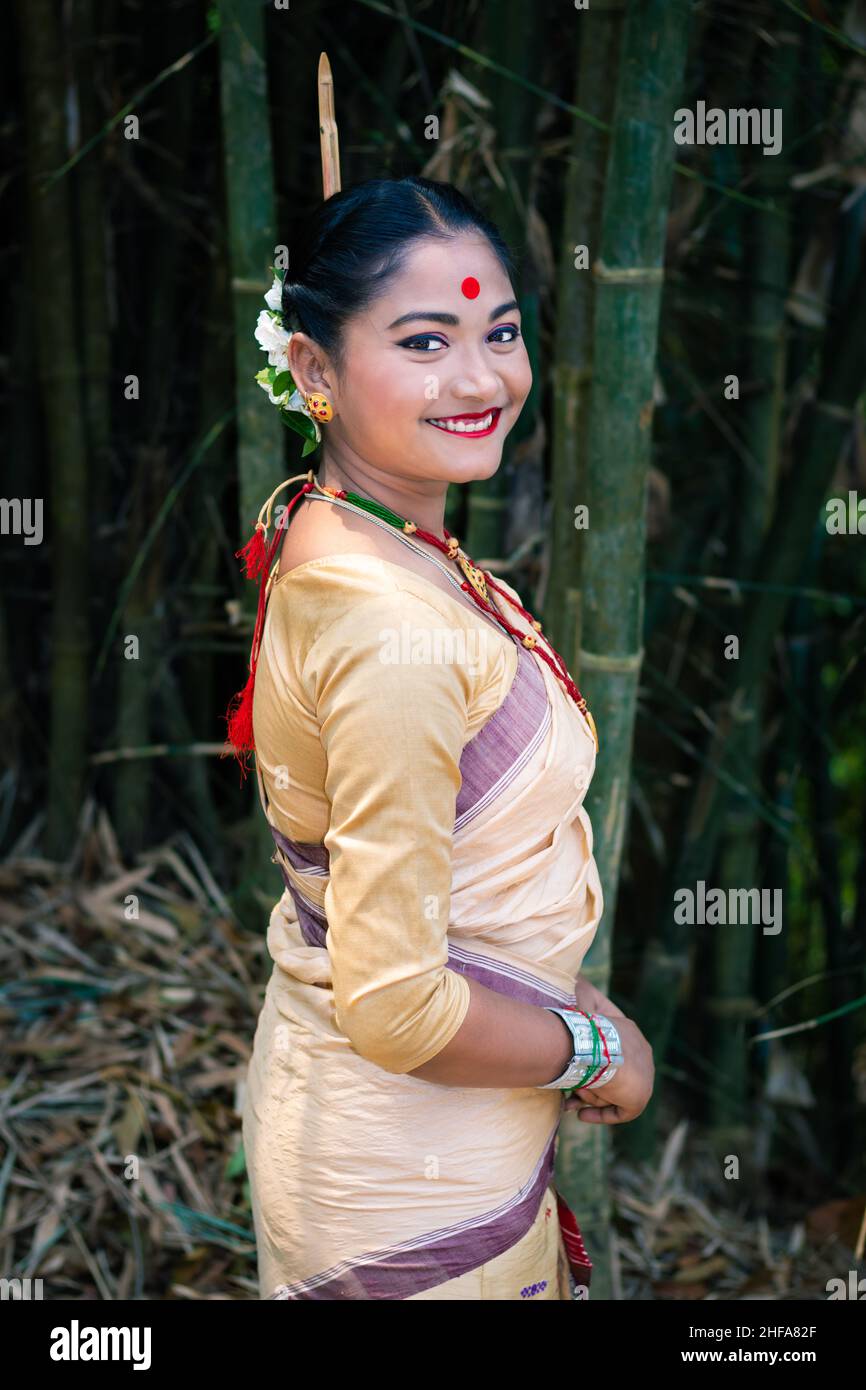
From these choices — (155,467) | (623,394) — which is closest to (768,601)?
(623,394)

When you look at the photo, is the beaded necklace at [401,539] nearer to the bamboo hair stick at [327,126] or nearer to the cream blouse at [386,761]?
the cream blouse at [386,761]

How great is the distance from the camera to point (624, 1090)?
1115 millimetres

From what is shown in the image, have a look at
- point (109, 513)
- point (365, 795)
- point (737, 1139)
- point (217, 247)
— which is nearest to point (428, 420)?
point (365, 795)

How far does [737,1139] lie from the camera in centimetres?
207

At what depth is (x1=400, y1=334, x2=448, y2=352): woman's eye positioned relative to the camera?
1002mm

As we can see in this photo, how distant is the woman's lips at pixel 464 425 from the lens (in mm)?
1020

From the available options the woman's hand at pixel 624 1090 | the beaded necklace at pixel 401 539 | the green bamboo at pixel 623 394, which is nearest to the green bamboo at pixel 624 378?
the green bamboo at pixel 623 394

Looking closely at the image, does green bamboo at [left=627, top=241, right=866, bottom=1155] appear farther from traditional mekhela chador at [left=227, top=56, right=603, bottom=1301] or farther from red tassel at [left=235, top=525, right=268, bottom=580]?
red tassel at [left=235, top=525, right=268, bottom=580]

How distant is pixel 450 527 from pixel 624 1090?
913mm

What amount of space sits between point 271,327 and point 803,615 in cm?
116

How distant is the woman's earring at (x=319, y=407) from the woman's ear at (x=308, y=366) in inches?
0.4

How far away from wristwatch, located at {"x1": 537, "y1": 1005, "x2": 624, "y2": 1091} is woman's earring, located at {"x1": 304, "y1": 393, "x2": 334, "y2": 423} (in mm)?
463

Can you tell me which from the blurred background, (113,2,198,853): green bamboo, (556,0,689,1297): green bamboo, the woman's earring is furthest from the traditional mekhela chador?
(113,2,198,853): green bamboo

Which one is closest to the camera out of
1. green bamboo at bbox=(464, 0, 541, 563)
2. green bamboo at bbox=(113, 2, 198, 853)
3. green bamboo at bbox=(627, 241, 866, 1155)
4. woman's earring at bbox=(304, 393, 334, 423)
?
woman's earring at bbox=(304, 393, 334, 423)
